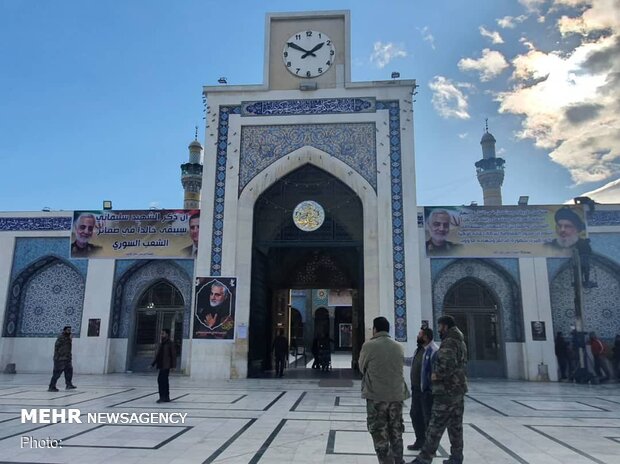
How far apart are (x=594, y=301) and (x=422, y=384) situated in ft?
24.3

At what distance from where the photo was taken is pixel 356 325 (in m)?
9.64

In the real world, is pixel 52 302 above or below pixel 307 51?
below

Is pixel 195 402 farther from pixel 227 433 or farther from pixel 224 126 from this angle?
pixel 224 126

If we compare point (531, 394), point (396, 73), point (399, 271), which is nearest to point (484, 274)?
point (399, 271)

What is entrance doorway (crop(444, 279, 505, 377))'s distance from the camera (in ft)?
30.2

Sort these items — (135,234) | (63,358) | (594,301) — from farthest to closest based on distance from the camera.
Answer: (135,234), (594,301), (63,358)

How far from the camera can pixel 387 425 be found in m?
2.68

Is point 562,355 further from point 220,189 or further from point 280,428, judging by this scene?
point 220,189

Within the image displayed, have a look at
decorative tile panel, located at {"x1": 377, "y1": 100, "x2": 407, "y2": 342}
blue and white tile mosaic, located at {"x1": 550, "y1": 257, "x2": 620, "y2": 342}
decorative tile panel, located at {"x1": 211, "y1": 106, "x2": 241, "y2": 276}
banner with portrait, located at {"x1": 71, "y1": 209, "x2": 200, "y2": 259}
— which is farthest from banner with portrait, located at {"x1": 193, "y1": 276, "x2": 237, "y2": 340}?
blue and white tile mosaic, located at {"x1": 550, "y1": 257, "x2": 620, "y2": 342}

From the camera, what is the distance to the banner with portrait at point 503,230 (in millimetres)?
8953

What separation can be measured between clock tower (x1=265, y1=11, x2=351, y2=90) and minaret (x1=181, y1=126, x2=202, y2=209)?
28.6 ft

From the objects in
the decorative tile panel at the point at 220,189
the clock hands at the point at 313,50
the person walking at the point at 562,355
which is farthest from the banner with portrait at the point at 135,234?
the person walking at the point at 562,355

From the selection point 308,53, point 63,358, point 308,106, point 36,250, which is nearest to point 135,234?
point 36,250

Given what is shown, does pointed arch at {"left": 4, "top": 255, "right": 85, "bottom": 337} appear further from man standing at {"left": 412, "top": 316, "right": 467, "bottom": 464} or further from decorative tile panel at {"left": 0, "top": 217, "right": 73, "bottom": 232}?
man standing at {"left": 412, "top": 316, "right": 467, "bottom": 464}
